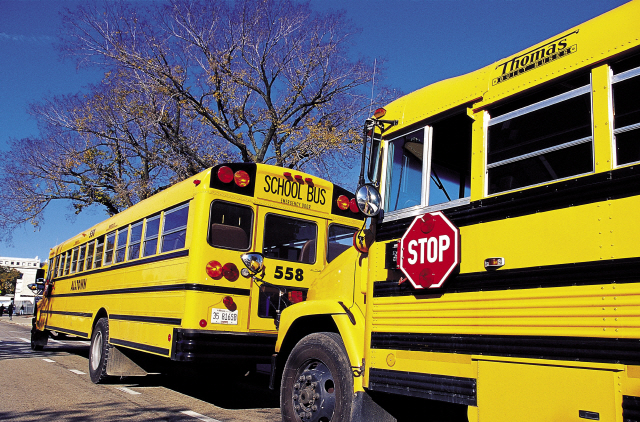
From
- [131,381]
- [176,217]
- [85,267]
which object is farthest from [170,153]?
[176,217]

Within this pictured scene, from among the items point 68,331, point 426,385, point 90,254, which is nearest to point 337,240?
point 426,385

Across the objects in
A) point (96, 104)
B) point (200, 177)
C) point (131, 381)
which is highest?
point (96, 104)

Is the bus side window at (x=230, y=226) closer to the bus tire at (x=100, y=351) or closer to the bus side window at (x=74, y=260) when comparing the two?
the bus tire at (x=100, y=351)

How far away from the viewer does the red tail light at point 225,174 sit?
6020 mm

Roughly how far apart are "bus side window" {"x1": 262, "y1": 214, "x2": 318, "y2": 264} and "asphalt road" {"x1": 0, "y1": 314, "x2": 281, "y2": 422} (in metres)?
1.90

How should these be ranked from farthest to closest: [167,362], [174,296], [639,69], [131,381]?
[131,381]
[167,362]
[174,296]
[639,69]

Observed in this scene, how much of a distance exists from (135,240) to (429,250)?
5.38m

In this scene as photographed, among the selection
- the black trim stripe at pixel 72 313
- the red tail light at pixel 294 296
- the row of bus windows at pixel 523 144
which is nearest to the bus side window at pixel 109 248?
the black trim stripe at pixel 72 313

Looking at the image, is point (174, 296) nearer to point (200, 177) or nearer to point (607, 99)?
point (200, 177)

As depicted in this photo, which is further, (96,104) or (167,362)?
(96,104)

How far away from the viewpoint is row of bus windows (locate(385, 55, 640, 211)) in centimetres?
258

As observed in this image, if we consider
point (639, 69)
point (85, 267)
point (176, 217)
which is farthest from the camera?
point (85, 267)

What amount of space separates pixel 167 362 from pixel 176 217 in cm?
231

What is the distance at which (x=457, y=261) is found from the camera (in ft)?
10.3
